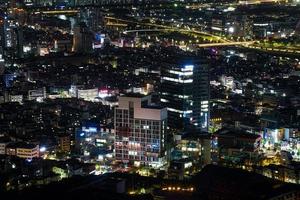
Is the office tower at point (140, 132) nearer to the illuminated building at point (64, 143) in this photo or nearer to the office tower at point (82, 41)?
the illuminated building at point (64, 143)

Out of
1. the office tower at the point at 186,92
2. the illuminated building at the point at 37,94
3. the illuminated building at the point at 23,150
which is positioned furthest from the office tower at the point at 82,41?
the illuminated building at the point at 23,150

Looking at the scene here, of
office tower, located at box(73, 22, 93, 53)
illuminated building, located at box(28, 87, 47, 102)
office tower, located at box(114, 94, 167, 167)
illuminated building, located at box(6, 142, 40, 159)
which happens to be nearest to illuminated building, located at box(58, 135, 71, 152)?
illuminated building, located at box(6, 142, 40, 159)

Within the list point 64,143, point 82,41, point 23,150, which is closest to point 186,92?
point 64,143

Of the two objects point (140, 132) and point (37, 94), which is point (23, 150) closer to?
point (140, 132)

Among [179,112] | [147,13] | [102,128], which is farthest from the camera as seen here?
[147,13]

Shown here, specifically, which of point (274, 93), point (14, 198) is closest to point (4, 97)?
point (274, 93)

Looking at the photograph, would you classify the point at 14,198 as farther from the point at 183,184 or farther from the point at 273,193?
the point at 273,193
